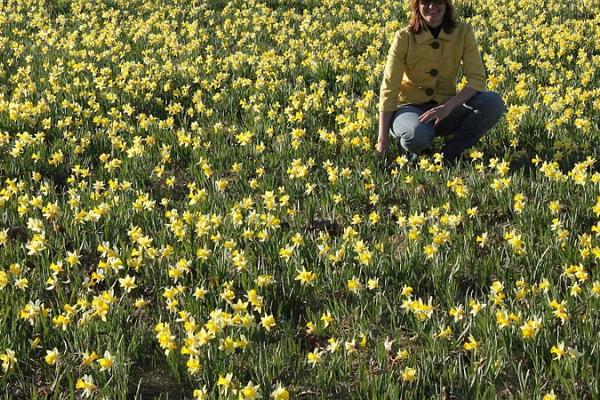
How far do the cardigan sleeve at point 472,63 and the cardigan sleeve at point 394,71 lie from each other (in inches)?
17.4

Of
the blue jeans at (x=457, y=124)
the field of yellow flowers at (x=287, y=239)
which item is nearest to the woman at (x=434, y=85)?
the blue jeans at (x=457, y=124)

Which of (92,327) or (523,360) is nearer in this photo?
(523,360)

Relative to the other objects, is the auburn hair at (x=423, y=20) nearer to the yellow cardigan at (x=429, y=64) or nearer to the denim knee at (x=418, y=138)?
the yellow cardigan at (x=429, y=64)

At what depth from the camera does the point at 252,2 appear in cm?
1037

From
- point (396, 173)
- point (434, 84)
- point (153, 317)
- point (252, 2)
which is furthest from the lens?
point (252, 2)

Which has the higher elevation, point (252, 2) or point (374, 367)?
point (252, 2)

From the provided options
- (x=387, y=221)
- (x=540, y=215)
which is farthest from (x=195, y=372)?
(x=540, y=215)

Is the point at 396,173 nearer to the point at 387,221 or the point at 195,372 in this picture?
the point at 387,221

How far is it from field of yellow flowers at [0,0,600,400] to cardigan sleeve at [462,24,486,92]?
1.49 feet

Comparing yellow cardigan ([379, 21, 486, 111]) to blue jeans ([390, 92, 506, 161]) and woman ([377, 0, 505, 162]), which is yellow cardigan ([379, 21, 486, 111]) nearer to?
woman ([377, 0, 505, 162])

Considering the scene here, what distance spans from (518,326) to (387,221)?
1.25 m

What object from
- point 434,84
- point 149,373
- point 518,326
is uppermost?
point 434,84

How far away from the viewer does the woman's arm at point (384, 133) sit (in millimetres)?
4715

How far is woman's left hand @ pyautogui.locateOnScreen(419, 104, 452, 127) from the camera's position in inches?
180
